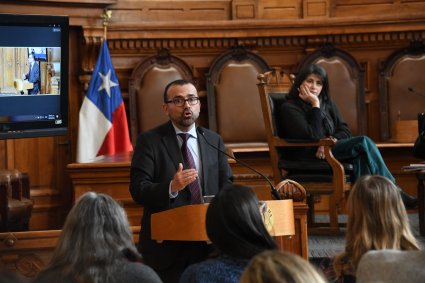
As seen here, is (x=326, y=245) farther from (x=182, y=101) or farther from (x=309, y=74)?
(x=182, y=101)

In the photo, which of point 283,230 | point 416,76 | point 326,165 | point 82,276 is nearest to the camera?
point 82,276

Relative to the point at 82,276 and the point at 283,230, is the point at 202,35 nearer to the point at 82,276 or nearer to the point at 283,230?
the point at 283,230

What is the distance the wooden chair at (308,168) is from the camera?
609cm

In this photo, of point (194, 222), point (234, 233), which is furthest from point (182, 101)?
point (234, 233)

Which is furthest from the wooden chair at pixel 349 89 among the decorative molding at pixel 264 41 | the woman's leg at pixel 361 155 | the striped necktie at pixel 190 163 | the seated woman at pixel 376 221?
the seated woman at pixel 376 221

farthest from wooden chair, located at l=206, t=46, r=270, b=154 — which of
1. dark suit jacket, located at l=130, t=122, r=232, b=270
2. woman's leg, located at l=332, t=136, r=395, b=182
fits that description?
dark suit jacket, located at l=130, t=122, r=232, b=270

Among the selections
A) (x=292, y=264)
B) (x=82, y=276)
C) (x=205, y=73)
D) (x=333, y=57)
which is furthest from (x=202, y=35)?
(x=292, y=264)

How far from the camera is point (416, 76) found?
802cm

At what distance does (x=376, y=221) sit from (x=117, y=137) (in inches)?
185

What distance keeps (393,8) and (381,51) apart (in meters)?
0.39

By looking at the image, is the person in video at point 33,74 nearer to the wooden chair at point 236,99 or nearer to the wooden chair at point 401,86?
the wooden chair at point 236,99

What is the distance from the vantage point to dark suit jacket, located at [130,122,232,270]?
4.07 meters

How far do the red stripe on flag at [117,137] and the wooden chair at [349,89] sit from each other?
72.0 inches

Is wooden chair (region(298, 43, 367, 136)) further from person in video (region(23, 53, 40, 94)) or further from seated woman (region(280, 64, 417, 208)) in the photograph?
person in video (region(23, 53, 40, 94))
